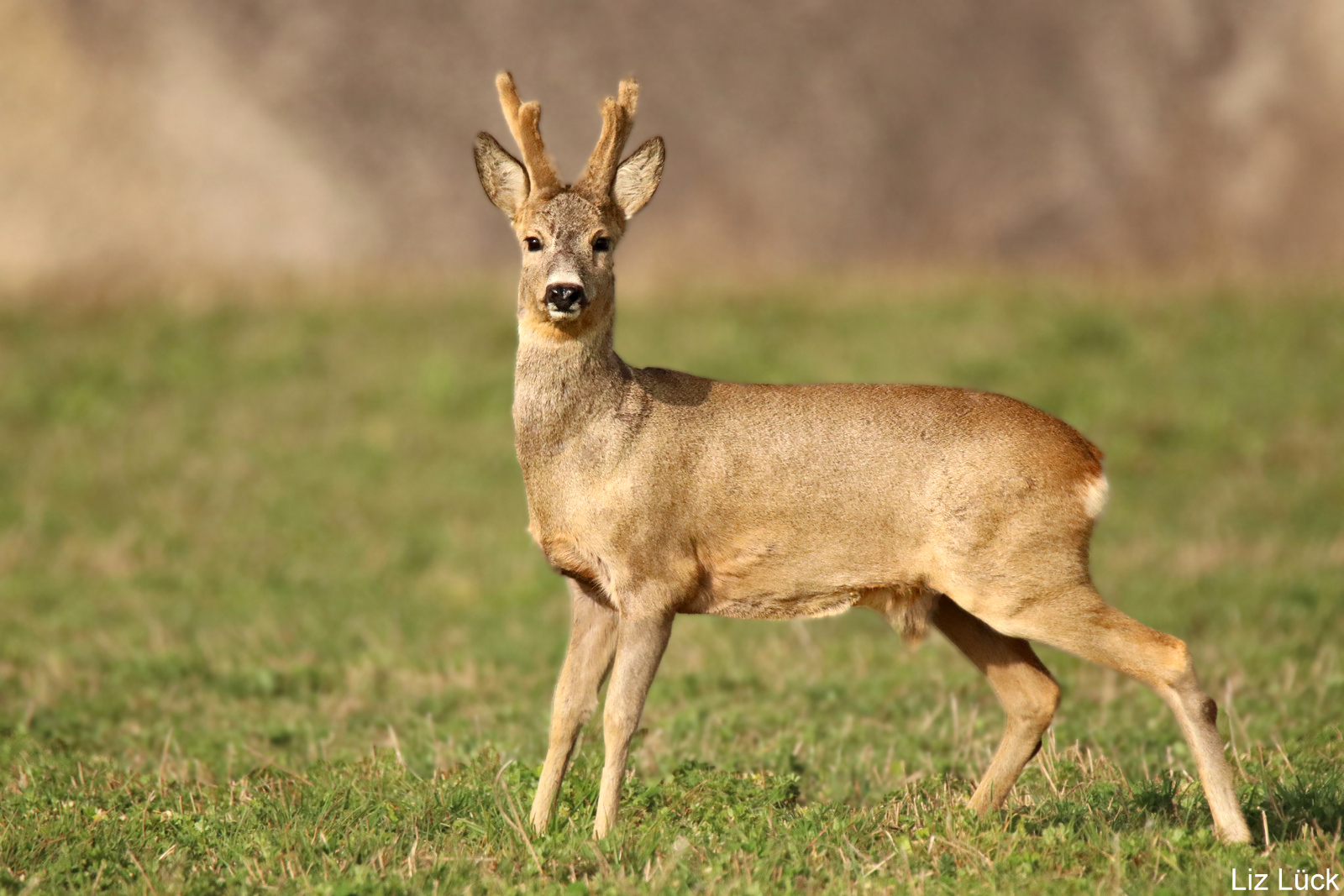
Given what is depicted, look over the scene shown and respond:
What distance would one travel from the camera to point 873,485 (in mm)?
5082

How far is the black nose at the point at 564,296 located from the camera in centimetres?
481

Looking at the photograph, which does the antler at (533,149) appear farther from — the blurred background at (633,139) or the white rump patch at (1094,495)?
the blurred background at (633,139)

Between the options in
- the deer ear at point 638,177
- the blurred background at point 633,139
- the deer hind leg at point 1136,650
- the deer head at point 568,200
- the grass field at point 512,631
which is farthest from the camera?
the blurred background at point 633,139

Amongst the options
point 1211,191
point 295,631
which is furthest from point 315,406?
point 1211,191

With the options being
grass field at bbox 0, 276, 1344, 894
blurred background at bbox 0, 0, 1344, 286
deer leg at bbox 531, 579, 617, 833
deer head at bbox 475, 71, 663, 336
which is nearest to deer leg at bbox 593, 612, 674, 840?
grass field at bbox 0, 276, 1344, 894

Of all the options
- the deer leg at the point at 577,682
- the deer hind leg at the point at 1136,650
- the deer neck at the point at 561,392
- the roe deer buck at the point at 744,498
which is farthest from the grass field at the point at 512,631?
the deer neck at the point at 561,392

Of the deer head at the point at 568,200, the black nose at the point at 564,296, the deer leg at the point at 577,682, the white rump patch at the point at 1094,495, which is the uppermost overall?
the deer head at the point at 568,200

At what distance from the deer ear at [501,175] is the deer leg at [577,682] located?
52.8 inches

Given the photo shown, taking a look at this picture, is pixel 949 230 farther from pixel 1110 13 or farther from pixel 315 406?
pixel 315 406

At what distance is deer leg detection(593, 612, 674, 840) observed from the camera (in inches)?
196

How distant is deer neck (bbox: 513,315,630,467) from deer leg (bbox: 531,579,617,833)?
20.6 inches

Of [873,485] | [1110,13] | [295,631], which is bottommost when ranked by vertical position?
[295,631]

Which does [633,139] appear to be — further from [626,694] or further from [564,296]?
Answer: [626,694]

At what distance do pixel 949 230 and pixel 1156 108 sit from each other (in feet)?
8.24
